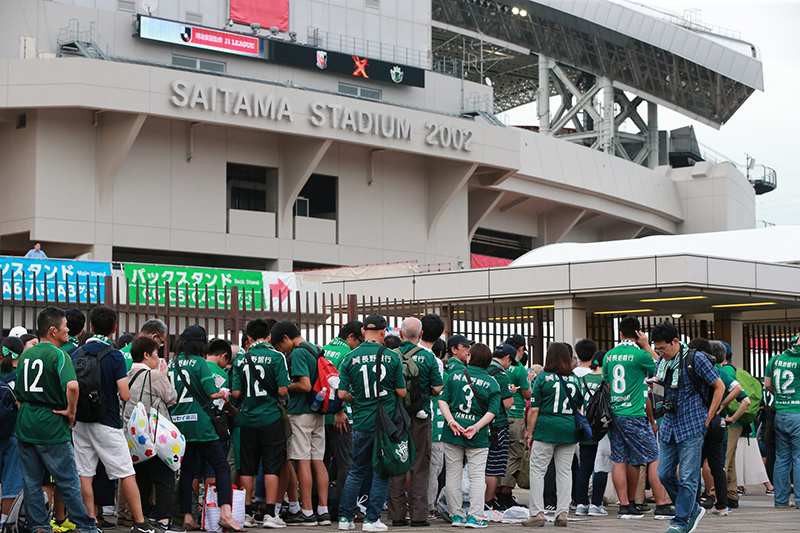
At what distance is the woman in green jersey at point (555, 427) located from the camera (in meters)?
9.98

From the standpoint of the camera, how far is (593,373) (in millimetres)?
11000

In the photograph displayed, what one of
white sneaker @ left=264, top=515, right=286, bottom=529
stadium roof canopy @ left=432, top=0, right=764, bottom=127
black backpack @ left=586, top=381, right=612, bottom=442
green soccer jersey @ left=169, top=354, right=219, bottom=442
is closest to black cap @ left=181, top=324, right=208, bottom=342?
green soccer jersey @ left=169, top=354, right=219, bottom=442

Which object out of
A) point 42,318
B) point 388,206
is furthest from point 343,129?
point 42,318

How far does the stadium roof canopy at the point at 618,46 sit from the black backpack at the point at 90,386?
4250 centimetres

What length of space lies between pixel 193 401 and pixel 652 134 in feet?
157

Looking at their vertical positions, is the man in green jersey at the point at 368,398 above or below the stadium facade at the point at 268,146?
below

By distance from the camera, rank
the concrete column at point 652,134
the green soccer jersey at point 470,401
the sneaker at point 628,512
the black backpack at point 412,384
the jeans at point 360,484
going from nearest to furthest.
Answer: the jeans at point 360,484 → the black backpack at point 412,384 → the green soccer jersey at point 470,401 → the sneaker at point 628,512 → the concrete column at point 652,134

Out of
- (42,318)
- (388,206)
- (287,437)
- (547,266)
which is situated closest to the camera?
(42,318)

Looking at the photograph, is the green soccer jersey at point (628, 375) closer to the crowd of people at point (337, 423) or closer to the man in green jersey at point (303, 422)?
the crowd of people at point (337, 423)

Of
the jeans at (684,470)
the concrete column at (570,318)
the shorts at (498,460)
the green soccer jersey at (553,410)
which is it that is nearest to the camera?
the jeans at (684,470)

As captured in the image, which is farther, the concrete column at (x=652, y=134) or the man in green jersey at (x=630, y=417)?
the concrete column at (x=652, y=134)

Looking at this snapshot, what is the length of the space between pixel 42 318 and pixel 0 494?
209cm

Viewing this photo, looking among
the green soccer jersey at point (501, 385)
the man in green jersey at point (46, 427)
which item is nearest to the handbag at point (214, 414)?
the man in green jersey at point (46, 427)

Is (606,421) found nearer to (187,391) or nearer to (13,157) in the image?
(187,391)
